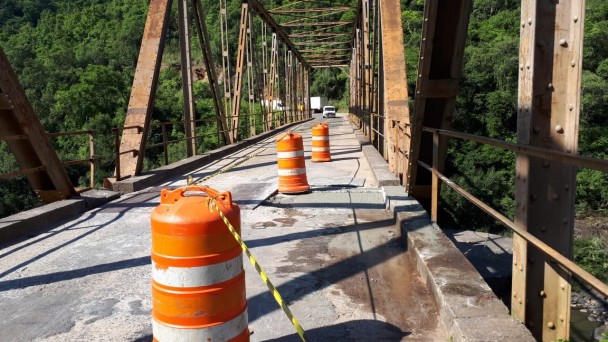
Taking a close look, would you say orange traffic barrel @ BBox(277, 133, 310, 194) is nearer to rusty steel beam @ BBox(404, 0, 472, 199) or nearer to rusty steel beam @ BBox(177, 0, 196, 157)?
rusty steel beam @ BBox(404, 0, 472, 199)

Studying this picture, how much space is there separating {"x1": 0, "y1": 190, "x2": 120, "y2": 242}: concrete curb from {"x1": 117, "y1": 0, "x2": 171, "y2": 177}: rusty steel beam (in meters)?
1.58

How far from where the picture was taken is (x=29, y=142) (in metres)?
6.77

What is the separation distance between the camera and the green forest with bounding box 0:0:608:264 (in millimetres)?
30500

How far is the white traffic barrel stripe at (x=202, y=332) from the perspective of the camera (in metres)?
2.51

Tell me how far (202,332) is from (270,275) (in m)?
1.87

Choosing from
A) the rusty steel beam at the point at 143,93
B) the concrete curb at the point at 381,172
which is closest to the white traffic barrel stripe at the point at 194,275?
the concrete curb at the point at 381,172

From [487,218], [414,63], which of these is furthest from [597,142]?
[414,63]

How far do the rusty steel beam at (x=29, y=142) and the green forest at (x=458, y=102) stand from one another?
1.29 metres

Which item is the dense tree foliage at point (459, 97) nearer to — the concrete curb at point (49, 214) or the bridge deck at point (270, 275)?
the concrete curb at point (49, 214)

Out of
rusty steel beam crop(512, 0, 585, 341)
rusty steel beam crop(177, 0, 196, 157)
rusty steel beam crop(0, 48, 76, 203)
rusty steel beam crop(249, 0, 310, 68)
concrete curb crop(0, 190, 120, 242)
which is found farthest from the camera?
rusty steel beam crop(249, 0, 310, 68)

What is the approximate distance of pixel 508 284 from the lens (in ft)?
16.8

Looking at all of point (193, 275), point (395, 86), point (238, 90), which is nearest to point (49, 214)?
point (193, 275)

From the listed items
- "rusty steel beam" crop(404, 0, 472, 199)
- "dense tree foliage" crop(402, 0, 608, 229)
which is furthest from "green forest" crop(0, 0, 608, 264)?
"rusty steel beam" crop(404, 0, 472, 199)

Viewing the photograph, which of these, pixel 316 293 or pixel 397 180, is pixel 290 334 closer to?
pixel 316 293
